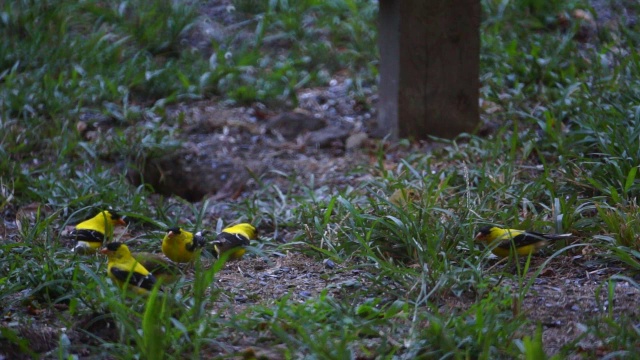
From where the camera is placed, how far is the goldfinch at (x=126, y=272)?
323 centimetres

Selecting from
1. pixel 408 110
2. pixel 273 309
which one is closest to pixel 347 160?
pixel 408 110

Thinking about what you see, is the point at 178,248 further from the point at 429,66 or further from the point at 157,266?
the point at 429,66

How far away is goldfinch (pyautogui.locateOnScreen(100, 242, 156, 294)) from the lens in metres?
3.23

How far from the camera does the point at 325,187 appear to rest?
203 inches

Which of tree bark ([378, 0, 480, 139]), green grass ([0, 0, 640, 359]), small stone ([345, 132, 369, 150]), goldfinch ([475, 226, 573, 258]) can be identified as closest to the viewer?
green grass ([0, 0, 640, 359])

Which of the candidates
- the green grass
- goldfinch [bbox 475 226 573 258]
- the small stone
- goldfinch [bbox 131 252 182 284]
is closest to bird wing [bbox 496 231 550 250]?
goldfinch [bbox 475 226 573 258]

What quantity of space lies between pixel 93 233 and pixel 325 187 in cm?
156

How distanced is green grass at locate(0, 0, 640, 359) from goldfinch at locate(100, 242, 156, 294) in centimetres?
7

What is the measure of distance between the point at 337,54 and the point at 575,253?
396 cm

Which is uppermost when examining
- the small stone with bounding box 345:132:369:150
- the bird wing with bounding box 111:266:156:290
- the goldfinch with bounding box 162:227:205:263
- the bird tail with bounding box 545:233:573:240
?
the bird tail with bounding box 545:233:573:240

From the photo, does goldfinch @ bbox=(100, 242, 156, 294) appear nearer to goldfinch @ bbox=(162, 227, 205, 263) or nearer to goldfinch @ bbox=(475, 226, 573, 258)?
goldfinch @ bbox=(162, 227, 205, 263)

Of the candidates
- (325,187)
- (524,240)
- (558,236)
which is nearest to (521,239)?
(524,240)

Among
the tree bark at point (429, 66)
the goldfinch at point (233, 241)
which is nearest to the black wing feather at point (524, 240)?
the goldfinch at point (233, 241)

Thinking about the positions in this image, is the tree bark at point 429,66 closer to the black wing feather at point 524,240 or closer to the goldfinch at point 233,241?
the goldfinch at point 233,241
